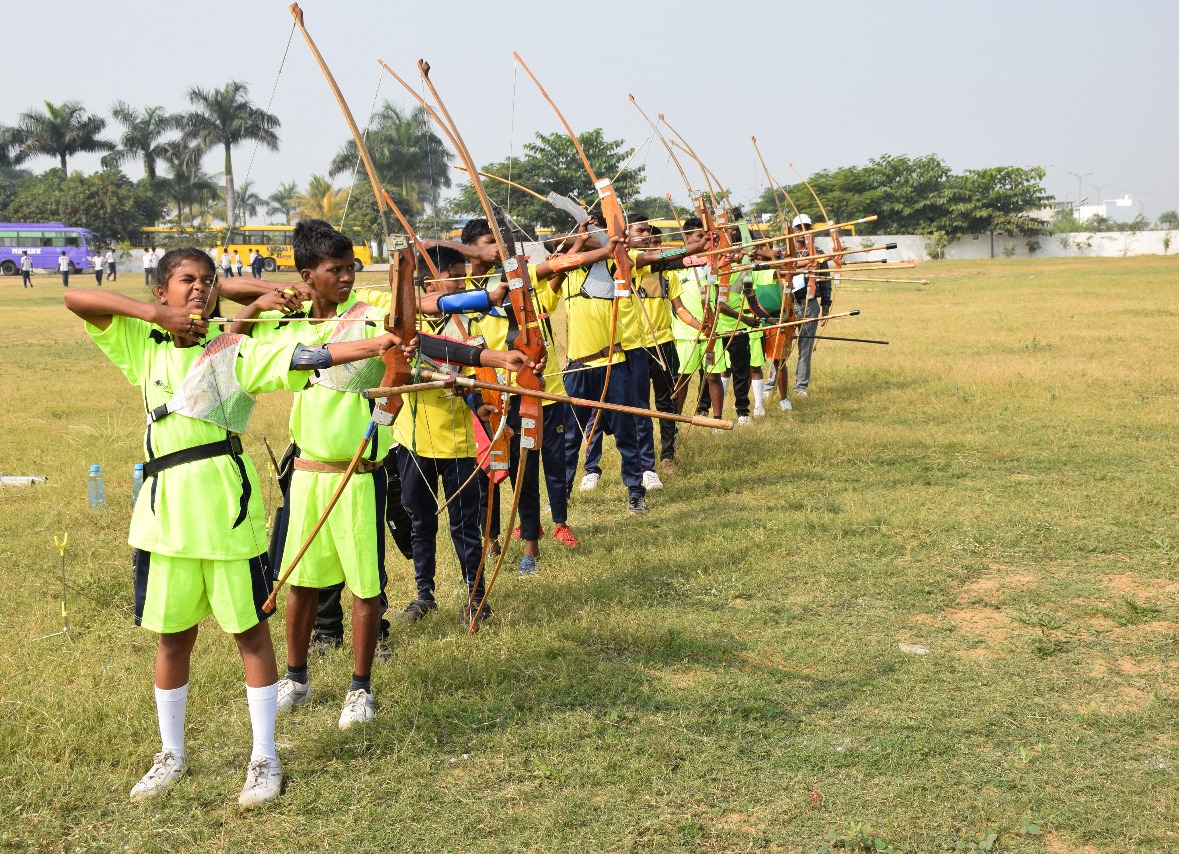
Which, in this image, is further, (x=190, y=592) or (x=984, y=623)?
(x=984, y=623)

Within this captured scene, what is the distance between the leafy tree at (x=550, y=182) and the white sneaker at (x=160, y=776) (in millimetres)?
3665

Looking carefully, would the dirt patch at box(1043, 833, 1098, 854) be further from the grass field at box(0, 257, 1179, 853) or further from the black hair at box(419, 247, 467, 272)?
the black hair at box(419, 247, 467, 272)

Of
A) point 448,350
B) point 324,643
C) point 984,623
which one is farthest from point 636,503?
point 448,350

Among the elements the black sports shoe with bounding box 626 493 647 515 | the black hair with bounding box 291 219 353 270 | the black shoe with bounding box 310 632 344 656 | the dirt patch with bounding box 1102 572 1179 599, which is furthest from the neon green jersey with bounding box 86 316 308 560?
the dirt patch with bounding box 1102 572 1179 599

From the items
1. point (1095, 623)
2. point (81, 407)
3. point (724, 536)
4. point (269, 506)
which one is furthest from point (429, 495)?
point (81, 407)

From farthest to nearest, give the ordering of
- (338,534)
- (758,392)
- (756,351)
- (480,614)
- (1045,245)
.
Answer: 1. (1045,245)
2. (758,392)
3. (756,351)
4. (480,614)
5. (338,534)

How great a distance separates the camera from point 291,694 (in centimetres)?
445

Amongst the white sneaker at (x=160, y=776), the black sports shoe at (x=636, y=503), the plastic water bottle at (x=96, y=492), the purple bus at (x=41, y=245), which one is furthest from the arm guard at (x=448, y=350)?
the purple bus at (x=41, y=245)

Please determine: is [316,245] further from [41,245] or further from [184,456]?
[41,245]

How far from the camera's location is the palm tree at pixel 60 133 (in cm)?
6169

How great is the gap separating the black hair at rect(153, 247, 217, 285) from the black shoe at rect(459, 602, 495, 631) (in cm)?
224

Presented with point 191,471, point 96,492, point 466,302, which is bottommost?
point 96,492

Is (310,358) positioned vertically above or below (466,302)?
below

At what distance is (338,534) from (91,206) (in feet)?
191
